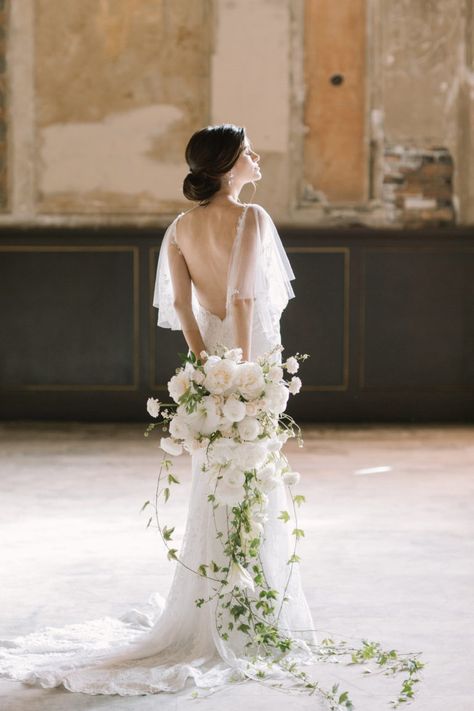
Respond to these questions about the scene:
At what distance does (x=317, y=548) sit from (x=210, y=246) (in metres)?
2.18

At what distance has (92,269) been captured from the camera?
998 cm

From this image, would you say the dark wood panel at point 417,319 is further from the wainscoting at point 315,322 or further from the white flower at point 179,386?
the white flower at point 179,386

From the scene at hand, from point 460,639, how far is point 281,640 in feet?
2.35

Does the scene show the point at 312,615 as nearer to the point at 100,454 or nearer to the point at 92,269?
the point at 100,454

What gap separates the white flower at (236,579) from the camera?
3.60m

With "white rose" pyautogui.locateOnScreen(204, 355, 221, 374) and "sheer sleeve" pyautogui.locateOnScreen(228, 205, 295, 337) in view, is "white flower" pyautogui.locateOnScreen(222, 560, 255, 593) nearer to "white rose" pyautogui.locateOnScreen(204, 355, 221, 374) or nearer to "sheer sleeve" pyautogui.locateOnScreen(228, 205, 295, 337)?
"white rose" pyautogui.locateOnScreen(204, 355, 221, 374)

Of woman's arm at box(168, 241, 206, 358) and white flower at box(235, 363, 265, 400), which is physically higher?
woman's arm at box(168, 241, 206, 358)

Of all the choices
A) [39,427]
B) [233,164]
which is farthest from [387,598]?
[39,427]

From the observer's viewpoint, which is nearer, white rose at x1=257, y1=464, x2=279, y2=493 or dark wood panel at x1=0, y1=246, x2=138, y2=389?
white rose at x1=257, y1=464, x2=279, y2=493

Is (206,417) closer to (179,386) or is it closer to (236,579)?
(179,386)

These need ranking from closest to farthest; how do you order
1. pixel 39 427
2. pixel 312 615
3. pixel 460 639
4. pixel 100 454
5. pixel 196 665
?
pixel 196 665 → pixel 460 639 → pixel 312 615 → pixel 100 454 → pixel 39 427

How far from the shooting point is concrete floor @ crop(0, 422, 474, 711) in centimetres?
357

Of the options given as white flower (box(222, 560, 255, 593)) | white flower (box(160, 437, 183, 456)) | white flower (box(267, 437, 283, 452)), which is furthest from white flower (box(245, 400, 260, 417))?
white flower (box(222, 560, 255, 593))

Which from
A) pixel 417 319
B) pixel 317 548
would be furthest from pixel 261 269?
pixel 417 319
